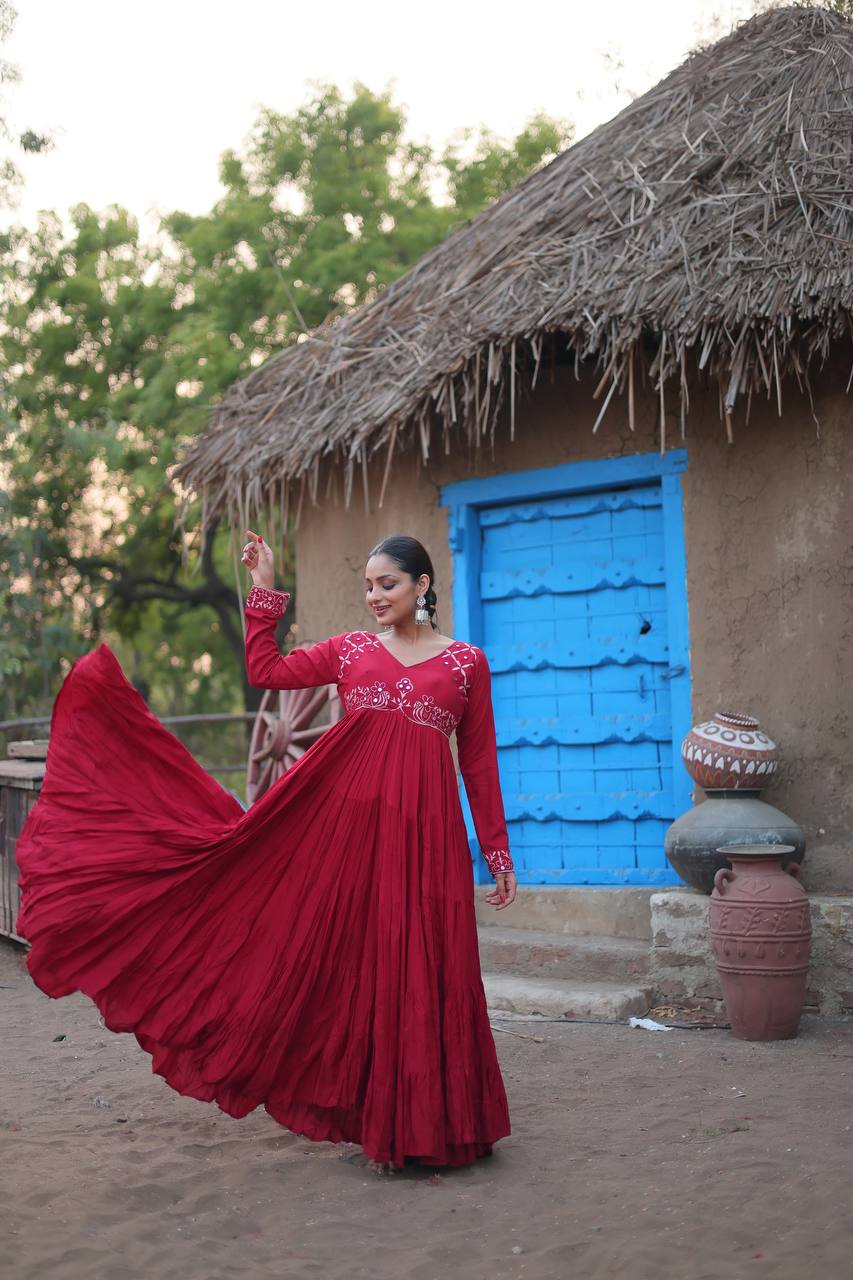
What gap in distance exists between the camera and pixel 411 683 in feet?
11.4

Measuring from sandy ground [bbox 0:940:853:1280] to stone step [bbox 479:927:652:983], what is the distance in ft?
3.14

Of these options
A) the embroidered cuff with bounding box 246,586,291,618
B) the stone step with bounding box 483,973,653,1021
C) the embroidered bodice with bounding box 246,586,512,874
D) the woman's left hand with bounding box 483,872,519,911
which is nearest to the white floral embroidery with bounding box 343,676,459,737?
the embroidered bodice with bounding box 246,586,512,874

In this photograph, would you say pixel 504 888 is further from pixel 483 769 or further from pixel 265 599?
pixel 265 599

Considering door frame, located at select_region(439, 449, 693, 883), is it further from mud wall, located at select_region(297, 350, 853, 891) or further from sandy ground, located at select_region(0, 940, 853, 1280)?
sandy ground, located at select_region(0, 940, 853, 1280)

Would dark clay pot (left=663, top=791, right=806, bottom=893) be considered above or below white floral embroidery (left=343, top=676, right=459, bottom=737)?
below

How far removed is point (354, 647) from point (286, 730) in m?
4.13

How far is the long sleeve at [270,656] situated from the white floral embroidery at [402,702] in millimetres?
143

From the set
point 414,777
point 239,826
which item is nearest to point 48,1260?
point 239,826

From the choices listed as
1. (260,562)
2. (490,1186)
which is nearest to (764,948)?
(490,1186)

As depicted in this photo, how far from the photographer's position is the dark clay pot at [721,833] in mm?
5117

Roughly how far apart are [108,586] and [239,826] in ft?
45.9

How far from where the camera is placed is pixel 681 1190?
10.3ft

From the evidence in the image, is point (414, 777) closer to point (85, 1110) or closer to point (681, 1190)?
point (681, 1190)

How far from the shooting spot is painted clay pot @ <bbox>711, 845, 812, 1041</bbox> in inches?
188
